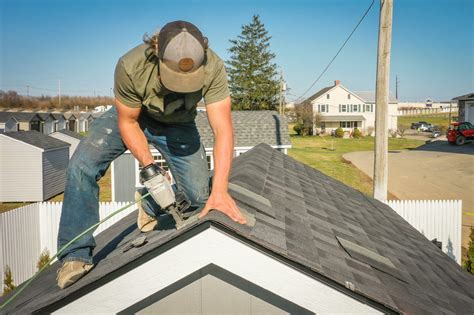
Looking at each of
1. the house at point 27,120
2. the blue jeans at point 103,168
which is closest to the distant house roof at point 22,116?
the house at point 27,120

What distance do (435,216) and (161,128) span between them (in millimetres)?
12930

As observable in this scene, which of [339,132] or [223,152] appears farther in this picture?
[339,132]

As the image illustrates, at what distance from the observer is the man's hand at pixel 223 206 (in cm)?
297

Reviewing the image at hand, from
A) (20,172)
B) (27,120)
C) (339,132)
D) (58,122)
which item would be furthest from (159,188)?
(339,132)

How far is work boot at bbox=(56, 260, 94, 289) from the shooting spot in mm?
3059

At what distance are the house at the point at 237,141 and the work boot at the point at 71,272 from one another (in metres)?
14.8

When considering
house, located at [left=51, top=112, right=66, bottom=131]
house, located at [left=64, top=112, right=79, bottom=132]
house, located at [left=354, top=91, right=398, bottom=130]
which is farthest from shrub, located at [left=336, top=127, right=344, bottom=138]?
house, located at [left=64, top=112, right=79, bottom=132]

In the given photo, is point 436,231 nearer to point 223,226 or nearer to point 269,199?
point 269,199

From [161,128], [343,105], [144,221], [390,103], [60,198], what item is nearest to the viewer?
[161,128]

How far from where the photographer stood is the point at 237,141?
2078cm

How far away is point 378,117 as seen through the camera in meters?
10.6

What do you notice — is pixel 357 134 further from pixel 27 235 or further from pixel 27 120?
pixel 27 235

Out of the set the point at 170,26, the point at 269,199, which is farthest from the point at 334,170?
the point at 170,26

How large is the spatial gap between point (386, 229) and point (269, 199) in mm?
2587
